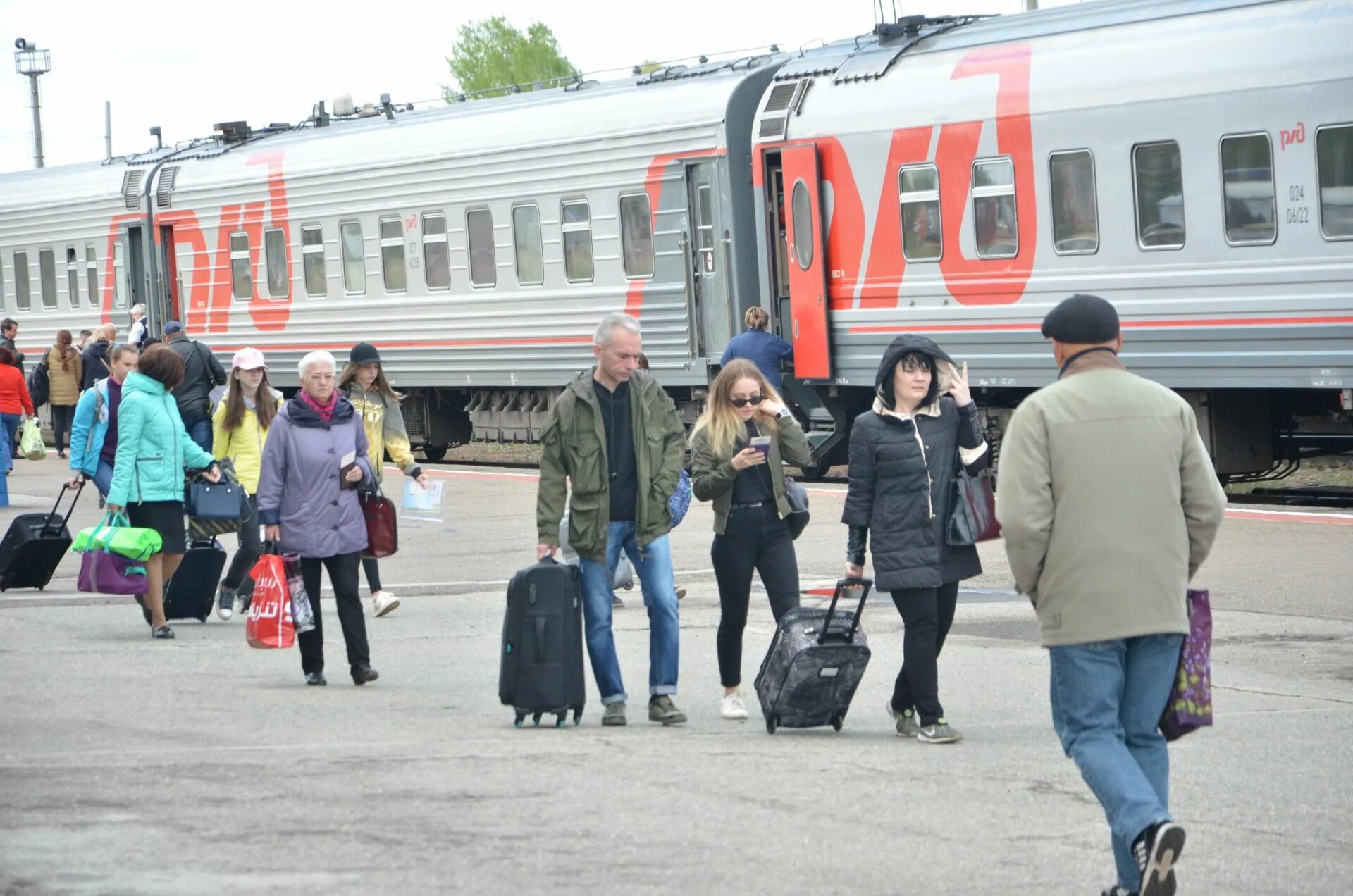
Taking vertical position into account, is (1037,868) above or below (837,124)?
below

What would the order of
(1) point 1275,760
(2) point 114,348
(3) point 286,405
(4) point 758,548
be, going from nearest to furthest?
(1) point 1275,760, (4) point 758,548, (3) point 286,405, (2) point 114,348

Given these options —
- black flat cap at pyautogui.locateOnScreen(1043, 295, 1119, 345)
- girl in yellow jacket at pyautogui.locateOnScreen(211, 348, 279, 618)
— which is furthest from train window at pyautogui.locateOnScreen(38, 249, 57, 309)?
black flat cap at pyautogui.locateOnScreen(1043, 295, 1119, 345)

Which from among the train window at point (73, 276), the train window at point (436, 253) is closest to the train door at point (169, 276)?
the train window at point (73, 276)

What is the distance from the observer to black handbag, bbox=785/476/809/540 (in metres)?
9.66

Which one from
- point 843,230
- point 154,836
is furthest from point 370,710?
point 843,230

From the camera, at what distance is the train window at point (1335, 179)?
15484mm

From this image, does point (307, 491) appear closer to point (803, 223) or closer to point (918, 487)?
point (918, 487)

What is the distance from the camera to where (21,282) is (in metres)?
34.9

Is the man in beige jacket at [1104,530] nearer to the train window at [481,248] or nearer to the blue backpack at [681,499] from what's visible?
the blue backpack at [681,499]

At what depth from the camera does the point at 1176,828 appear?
5.79 m

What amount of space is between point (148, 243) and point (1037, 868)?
1032 inches

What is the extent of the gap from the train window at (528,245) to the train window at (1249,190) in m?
9.07

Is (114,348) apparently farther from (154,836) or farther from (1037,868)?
(1037,868)

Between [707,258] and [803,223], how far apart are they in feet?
5.24
